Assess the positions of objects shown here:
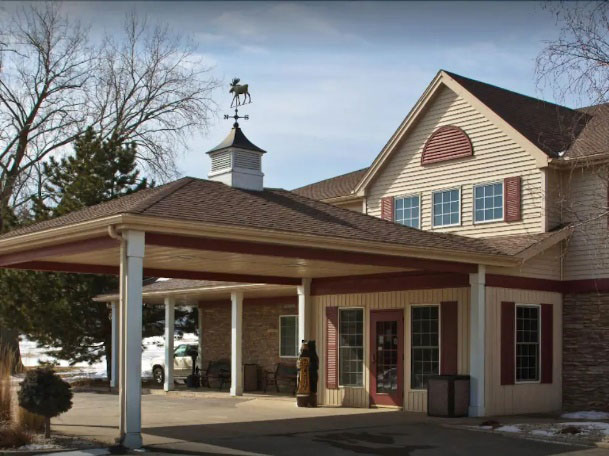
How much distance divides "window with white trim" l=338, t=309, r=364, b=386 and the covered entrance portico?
1.04 metres

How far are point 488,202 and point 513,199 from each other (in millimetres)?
882

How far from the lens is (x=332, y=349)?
2208 centimetres

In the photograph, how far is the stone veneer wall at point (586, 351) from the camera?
19.8 metres

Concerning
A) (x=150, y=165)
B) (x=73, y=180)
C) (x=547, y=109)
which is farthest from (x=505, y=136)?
(x=150, y=165)

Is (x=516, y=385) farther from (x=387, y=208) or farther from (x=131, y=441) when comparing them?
(x=131, y=441)

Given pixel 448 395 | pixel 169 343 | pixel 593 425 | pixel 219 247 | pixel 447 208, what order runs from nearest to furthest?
1. pixel 219 247
2. pixel 593 425
3. pixel 448 395
4. pixel 447 208
5. pixel 169 343

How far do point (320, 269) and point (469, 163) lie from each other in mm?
5515

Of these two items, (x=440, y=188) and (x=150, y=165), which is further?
(x=150, y=165)

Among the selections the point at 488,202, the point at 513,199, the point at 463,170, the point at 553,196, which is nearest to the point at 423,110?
the point at 463,170

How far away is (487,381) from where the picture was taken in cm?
1867

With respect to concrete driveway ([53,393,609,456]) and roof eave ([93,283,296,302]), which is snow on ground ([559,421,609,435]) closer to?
concrete driveway ([53,393,609,456])

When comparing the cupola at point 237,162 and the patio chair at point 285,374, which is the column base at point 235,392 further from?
the cupola at point 237,162

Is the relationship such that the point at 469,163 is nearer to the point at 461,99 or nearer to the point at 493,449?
the point at 461,99

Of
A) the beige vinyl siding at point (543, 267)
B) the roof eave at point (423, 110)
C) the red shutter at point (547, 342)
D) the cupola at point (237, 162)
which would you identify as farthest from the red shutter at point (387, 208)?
the cupola at point (237, 162)
